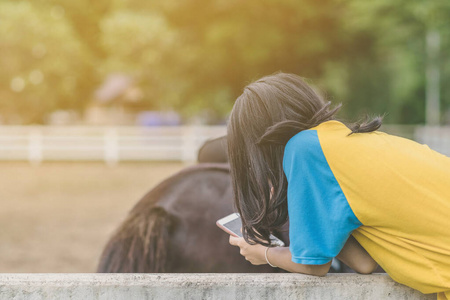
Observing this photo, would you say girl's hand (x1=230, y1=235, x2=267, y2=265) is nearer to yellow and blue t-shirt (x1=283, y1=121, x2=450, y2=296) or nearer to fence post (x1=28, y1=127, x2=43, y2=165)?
yellow and blue t-shirt (x1=283, y1=121, x2=450, y2=296)

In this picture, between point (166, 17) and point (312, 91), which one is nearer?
point (312, 91)

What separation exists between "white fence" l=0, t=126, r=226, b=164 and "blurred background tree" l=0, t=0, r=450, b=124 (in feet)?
6.90

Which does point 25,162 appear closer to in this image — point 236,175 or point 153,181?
point 153,181

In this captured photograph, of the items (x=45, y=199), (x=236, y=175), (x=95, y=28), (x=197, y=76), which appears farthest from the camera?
(x=95, y=28)

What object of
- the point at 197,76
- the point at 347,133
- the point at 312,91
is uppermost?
the point at 197,76

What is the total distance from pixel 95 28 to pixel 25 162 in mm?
11884

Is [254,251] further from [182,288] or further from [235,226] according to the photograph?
[182,288]

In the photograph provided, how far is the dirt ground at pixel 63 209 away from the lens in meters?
4.84

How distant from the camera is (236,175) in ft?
4.90

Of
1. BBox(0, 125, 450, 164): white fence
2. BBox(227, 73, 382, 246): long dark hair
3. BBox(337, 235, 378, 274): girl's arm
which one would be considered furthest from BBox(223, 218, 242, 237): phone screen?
BBox(0, 125, 450, 164): white fence

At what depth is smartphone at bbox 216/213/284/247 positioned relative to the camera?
1616 millimetres

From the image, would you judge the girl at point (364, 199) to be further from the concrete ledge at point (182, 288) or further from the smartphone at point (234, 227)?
the smartphone at point (234, 227)

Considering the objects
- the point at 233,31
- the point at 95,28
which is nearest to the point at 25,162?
the point at 233,31

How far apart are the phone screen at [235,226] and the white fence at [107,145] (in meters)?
11.7
